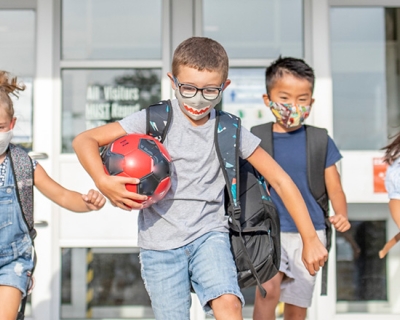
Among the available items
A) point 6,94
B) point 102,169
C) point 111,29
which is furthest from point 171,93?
point 102,169

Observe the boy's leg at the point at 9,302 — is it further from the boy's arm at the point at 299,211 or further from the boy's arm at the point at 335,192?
the boy's arm at the point at 335,192

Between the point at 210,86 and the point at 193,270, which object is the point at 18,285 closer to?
the point at 193,270

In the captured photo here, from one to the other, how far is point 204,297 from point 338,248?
2298 millimetres

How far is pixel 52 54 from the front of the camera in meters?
4.61

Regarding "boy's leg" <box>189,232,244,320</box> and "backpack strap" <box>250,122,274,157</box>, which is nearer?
"boy's leg" <box>189,232,244,320</box>

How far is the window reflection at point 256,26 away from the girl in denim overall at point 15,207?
204cm

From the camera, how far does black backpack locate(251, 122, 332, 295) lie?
3570 millimetres

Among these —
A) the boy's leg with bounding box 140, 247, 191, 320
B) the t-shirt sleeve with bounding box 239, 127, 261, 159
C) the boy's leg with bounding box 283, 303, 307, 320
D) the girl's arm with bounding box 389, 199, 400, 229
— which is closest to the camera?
the boy's leg with bounding box 140, 247, 191, 320

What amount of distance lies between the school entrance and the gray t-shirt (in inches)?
73.3

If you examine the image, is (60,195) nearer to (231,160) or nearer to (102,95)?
(231,160)

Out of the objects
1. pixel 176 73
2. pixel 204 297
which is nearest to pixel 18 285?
pixel 204 297

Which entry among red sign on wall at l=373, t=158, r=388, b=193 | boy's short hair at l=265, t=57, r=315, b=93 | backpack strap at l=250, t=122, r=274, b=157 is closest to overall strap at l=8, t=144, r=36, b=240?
backpack strap at l=250, t=122, r=274, b=157

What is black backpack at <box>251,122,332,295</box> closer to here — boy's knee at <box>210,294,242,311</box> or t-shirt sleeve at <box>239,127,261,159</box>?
t-shirt sleeve at <box>239,127,261,159</box>

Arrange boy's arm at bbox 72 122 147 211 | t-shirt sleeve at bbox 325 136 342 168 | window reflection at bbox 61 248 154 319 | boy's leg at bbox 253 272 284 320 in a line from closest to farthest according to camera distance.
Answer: boy's arm at bbox 72 122 147 211
boy's leg at bbox 253 272 284 320
t-shirt sleeve at bbox 325 136 342 168
window reflection at bbox 61 248 154 319
